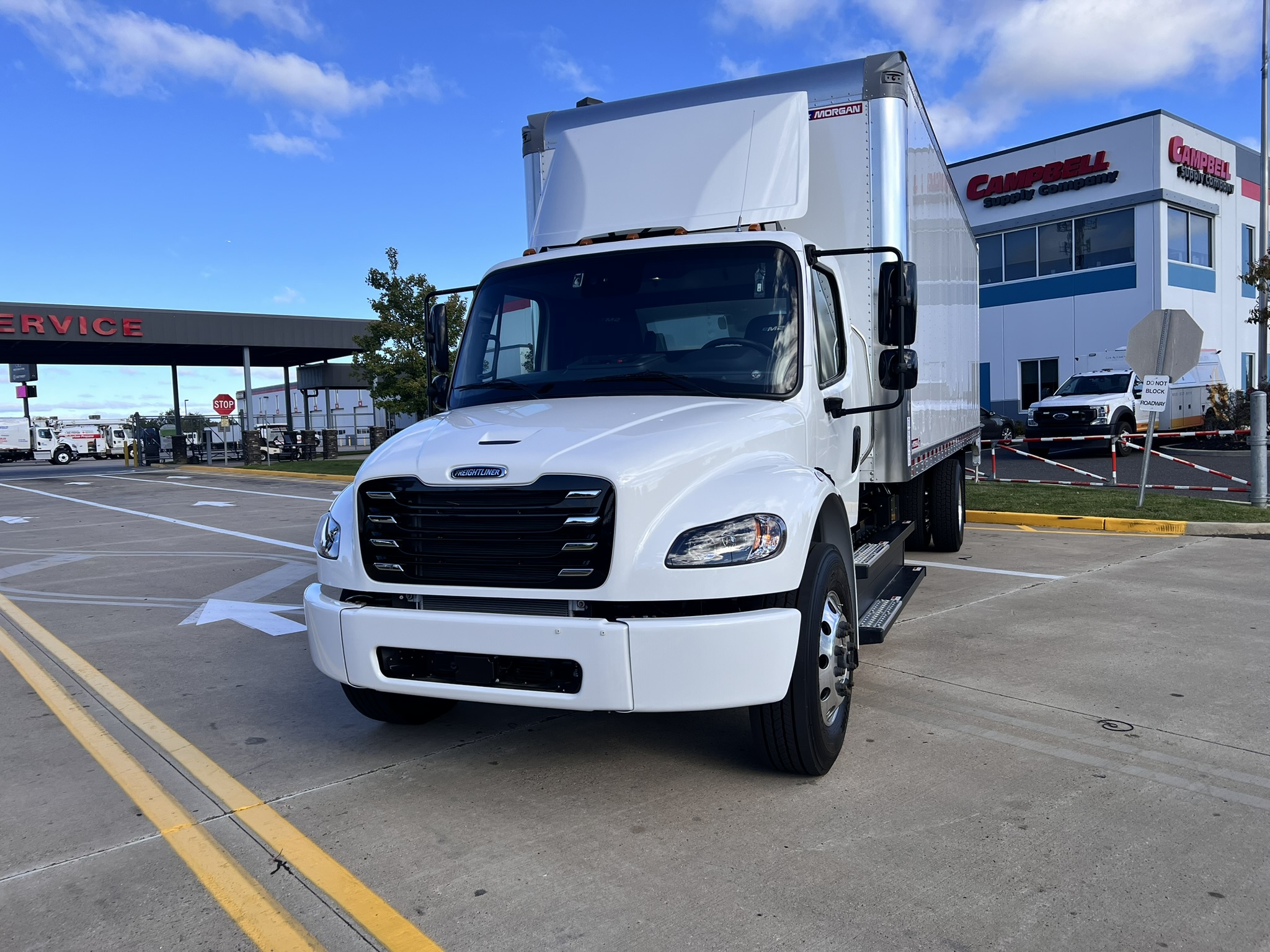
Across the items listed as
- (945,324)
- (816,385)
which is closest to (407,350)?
(945,324)

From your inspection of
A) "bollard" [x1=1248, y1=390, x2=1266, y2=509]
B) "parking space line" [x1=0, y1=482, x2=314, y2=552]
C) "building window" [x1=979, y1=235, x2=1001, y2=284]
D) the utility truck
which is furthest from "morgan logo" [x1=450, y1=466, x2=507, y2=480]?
"building window" [x1=979, y1=235, x2=1001, y2=284]

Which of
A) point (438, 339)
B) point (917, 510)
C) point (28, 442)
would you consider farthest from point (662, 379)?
point (28, 442)

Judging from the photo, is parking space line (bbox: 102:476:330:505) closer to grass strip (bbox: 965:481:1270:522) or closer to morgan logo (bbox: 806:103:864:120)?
grass strip (bbox: 965:481:1270:522)

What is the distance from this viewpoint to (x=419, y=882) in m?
3.20

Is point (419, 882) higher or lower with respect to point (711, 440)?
lower

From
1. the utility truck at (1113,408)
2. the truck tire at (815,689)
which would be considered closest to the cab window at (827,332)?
the truck tire at (815,689)

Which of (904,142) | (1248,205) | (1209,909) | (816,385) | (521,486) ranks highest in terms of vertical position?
(1248,205)

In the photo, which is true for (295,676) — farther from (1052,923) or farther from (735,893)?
(1052,923)

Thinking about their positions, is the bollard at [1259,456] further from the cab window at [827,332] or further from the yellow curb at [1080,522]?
the cab window at [827,332]

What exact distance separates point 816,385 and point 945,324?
3889 millimetres

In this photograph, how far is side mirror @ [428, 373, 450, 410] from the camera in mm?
5535

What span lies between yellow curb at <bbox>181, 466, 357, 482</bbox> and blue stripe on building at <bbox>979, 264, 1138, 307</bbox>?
1998 centimetres

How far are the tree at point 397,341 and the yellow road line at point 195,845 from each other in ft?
80.2

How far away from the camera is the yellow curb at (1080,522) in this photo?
442 inches
